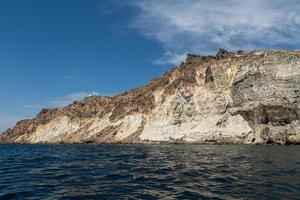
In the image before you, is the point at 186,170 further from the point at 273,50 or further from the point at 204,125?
A: the point at 273,50

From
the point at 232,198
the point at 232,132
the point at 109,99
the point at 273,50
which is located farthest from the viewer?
the point at 109,99

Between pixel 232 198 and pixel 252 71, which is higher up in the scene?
pixel 252 71

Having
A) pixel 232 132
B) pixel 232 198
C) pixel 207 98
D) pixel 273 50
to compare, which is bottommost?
pixel 232 198

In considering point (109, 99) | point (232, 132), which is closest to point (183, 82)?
point (232, 132)

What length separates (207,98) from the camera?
3297 inches

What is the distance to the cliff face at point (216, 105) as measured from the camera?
73.1m

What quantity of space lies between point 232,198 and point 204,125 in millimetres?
64847

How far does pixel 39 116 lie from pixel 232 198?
139 metres

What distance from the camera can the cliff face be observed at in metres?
73.1

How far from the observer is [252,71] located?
79688 millimetres

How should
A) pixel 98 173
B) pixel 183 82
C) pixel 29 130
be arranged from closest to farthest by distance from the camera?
pixel 98 173, pixel 183 82, pixel 29 130

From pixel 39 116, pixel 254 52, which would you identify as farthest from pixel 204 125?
pixel 39 116

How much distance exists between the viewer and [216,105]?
267ft

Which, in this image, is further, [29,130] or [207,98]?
[29,130]
